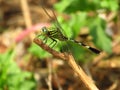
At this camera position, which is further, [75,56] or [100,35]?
[75,56]

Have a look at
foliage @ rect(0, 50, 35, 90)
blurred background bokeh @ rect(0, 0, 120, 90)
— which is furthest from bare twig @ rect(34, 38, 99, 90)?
foliage @ rect(0, 50, 35, 90)

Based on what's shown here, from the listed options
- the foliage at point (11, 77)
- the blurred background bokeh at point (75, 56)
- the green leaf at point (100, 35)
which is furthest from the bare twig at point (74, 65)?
the green leaf at point (100, 35)

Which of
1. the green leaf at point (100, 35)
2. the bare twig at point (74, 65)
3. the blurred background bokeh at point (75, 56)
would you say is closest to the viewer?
the bare twig at point (74, 65)

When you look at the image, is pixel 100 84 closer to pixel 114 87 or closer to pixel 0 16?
pixel 114 87

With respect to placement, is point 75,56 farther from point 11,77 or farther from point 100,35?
point 11,77

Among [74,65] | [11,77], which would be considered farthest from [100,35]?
[74,65]

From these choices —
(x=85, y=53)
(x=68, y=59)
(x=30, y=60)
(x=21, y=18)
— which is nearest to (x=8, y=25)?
(x=21, y=18)

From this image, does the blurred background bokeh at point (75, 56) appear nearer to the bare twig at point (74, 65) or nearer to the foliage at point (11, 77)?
the foliage at point (11, 77)

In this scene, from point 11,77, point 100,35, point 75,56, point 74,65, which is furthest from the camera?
point 75,56
